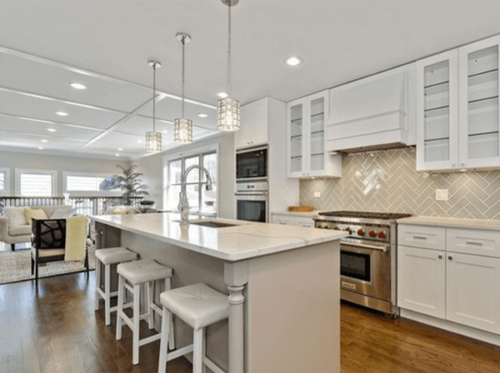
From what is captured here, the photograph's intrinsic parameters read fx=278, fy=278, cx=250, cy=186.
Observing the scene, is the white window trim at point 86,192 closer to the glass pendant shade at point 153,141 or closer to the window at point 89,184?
the window at point 89,184

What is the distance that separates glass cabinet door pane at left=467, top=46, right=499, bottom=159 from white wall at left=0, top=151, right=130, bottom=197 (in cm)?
922

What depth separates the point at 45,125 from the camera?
5.14 metres

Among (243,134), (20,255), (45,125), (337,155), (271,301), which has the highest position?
(45,125)

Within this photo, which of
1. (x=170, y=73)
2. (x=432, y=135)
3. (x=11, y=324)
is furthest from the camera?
(x=170, y=73)

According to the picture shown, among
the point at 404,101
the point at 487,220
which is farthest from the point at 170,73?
the point at 487,220

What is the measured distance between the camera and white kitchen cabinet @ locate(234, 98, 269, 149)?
3.78 m

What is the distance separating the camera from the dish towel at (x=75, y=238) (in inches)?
148

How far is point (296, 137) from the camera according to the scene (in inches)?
156

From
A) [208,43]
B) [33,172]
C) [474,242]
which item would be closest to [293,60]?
[208,43]

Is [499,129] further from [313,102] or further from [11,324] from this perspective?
[11,324]

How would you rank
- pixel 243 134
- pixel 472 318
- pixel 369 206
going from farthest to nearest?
1. pixel 243 134
2. pixel 369 206
3. pixel 472 318

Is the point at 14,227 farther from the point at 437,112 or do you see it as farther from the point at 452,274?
the point at 437,112

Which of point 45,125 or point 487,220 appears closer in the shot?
point 487,220

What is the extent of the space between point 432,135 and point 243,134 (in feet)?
7.77
